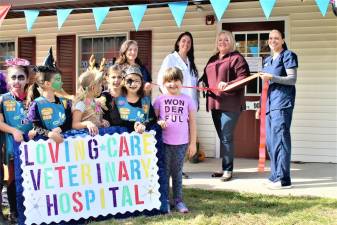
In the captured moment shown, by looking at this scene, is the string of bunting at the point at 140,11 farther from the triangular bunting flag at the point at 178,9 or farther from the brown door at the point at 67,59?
the brown door at the point at 67,59

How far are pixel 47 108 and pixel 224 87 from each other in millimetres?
2372

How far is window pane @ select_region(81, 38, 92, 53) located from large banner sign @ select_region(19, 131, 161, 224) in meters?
4.67

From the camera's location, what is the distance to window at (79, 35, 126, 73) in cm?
826

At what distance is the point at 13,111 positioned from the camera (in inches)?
156

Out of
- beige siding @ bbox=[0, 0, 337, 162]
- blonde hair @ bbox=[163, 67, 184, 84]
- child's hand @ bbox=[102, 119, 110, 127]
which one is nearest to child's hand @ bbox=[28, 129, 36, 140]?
child's hand @ bbox=[102, 119, 110, 127]

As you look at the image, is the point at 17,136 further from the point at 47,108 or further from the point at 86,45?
the point at 86,45

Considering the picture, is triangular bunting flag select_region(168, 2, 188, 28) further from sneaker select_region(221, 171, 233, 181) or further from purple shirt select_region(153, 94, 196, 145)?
sneaker select_region(221, 171, 233, 181)

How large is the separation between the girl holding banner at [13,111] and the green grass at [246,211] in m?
0.83

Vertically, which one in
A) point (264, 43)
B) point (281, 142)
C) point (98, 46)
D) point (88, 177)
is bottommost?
point (88, 177)

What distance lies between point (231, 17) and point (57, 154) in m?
4.39

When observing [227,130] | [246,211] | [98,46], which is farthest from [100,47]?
[246,211]

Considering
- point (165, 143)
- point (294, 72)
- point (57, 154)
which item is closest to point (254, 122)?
point (294, 72)

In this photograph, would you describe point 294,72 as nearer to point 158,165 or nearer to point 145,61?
point 158,165

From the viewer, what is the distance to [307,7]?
694 cm
